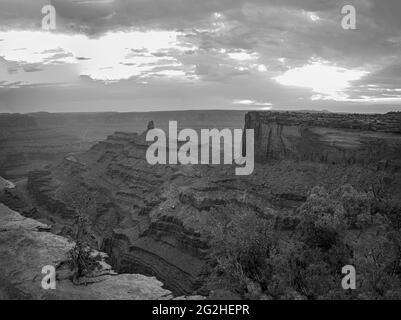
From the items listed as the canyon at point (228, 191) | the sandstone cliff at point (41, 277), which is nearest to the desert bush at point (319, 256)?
the canyon at point (228, 191)

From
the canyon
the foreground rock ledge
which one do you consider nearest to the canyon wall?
the canyon

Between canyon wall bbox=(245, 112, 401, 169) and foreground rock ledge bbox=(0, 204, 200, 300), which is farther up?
canyon wall bbox=(245, 112, 401, 169)

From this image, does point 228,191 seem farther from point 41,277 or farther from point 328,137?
point 41,277

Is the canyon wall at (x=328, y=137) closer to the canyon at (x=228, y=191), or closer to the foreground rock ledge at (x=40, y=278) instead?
the canyon at (x=228, y=191)

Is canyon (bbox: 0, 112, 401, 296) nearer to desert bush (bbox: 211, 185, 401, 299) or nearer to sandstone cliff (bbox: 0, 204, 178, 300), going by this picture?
sandstone cliff (bbox: 0, 204, 178, 300)

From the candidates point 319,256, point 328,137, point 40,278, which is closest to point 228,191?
point 328,137

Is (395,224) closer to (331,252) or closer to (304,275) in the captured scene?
(331,252)

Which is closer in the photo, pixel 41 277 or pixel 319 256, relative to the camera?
pixel 319 256
